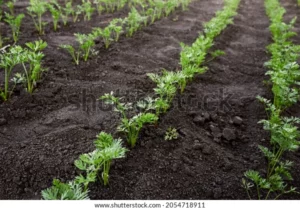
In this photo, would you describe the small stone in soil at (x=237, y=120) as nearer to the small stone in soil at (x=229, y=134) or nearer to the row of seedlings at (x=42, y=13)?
the small stone in soil at (x=229, y=134)

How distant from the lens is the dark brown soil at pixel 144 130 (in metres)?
2.58

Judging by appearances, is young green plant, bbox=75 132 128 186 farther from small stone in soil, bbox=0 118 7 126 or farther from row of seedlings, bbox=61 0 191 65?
row of seedlings, bbox=61 0 191 65

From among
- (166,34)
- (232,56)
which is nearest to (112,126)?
(232,56)

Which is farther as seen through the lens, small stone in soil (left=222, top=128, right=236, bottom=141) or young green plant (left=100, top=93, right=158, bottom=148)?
small stone in soil (left=222, top=128, right=236, bottom=141)

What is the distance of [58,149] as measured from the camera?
284 centimetres

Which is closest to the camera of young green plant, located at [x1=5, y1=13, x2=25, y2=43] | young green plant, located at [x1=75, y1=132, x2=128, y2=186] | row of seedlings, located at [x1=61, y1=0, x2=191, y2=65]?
young green plant, located at [x1=75, y1=132, x2=128, y2=186]

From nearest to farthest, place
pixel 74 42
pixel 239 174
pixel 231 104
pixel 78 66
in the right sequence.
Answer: pixel 239 174, pixel 231 104, pixel 78 66, pixel 74 42

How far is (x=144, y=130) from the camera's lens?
313 centimetres

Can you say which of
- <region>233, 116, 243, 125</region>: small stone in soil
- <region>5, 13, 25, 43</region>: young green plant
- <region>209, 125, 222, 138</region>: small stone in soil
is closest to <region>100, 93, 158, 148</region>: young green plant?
<region>209, 125, 222, 138</region>: small stone in soil

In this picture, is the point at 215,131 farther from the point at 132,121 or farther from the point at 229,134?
A: the point at 132,121

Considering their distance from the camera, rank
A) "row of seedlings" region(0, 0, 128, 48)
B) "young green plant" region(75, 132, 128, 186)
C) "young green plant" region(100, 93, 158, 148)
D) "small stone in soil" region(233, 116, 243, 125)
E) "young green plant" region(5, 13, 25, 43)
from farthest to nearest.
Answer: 1. "row of seedlings" region(0, 0, 128, 48)
2. "young green plant" region(5, 13, 25, 43)
3. "small stone in soil" region(233, 116, 243, 125)
4. "young green plant" region(100, 93, 158, 148)
5. "young green plant" region(75, 132, 128, 186)

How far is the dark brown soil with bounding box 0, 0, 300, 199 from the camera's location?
2.58 m

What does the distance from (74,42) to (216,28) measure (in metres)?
2.89

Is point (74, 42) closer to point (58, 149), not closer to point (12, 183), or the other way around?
point (58, 149)
